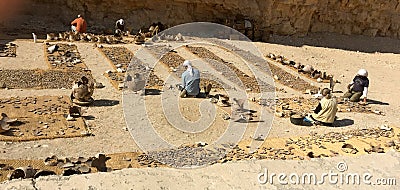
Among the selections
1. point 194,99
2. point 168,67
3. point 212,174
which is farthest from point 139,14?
point 212,174

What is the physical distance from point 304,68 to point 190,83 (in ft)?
20.0

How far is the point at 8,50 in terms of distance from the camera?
1378 centimetres

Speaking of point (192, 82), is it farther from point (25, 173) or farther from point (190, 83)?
point (25, 173)

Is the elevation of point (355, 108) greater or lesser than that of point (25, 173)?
lesser

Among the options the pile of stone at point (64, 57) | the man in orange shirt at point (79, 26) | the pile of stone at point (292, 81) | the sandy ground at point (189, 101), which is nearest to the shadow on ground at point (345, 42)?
the sandy ground at point (189, 101)

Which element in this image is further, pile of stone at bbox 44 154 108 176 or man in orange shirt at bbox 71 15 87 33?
man in orange shirt at bbox 71 15 87 33

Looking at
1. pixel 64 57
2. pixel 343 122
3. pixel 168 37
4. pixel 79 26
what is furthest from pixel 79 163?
pixel 79 26

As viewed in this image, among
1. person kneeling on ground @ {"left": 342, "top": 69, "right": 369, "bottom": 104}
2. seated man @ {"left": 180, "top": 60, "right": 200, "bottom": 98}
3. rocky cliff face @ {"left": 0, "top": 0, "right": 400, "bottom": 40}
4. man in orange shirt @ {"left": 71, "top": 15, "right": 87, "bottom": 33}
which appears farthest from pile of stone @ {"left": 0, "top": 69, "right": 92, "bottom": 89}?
person kneeling on ground @ {"left": 342, "top": 69, "right": 369, "bottom": 104}

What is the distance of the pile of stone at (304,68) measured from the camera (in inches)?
591

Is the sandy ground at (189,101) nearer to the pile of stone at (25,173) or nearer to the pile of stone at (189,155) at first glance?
the pile of stone at (189,155)

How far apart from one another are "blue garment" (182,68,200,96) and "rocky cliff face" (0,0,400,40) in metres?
8.41

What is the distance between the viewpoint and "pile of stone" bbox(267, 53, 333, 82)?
15000 mm

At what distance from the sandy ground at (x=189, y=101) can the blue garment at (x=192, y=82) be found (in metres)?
0.35

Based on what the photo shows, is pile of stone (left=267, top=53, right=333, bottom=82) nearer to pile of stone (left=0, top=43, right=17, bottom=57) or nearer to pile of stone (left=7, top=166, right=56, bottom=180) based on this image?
pile of stone (left=0, top=43, right=17, bottom=57)
